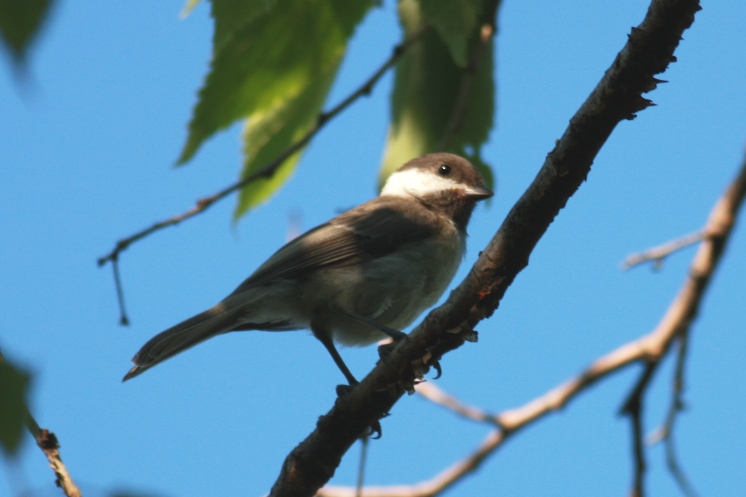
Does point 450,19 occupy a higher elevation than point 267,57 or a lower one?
lower

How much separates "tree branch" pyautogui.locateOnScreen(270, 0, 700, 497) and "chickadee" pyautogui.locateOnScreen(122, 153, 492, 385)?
1414mm

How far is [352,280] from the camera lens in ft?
16.6

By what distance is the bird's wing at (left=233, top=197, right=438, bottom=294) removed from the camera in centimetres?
499

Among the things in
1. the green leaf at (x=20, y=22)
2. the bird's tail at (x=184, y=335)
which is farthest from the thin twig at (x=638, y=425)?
the green leaf at (x=20, y=22)

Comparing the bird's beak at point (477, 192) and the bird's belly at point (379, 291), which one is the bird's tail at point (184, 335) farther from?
the bird's beak at point (477, 192)

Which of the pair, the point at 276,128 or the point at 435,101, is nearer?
the point at 276,128

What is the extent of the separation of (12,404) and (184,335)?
11.4ft

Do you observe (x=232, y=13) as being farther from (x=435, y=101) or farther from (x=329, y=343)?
(x=329, y=343)

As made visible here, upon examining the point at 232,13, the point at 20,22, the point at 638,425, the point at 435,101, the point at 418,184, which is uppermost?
the point at 418,184

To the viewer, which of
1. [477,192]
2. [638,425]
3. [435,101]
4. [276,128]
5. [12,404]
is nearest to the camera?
[12,404]

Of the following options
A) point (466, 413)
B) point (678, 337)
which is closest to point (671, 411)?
point (678, 337)

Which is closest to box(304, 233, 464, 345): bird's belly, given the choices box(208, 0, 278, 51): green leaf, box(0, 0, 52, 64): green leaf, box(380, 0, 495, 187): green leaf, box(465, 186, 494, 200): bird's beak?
box(465, 186, 494, 200): bird's beak

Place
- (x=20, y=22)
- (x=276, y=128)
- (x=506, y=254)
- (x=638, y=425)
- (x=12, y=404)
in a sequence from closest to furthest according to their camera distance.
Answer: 1. (x=12, y=404)
2. (x=20, y=22)
3. (x=506, y=254)
4. (x=638, y=425)
5. (x=276, y=128)

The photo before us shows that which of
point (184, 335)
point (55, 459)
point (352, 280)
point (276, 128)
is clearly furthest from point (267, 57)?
point (352, 280)
